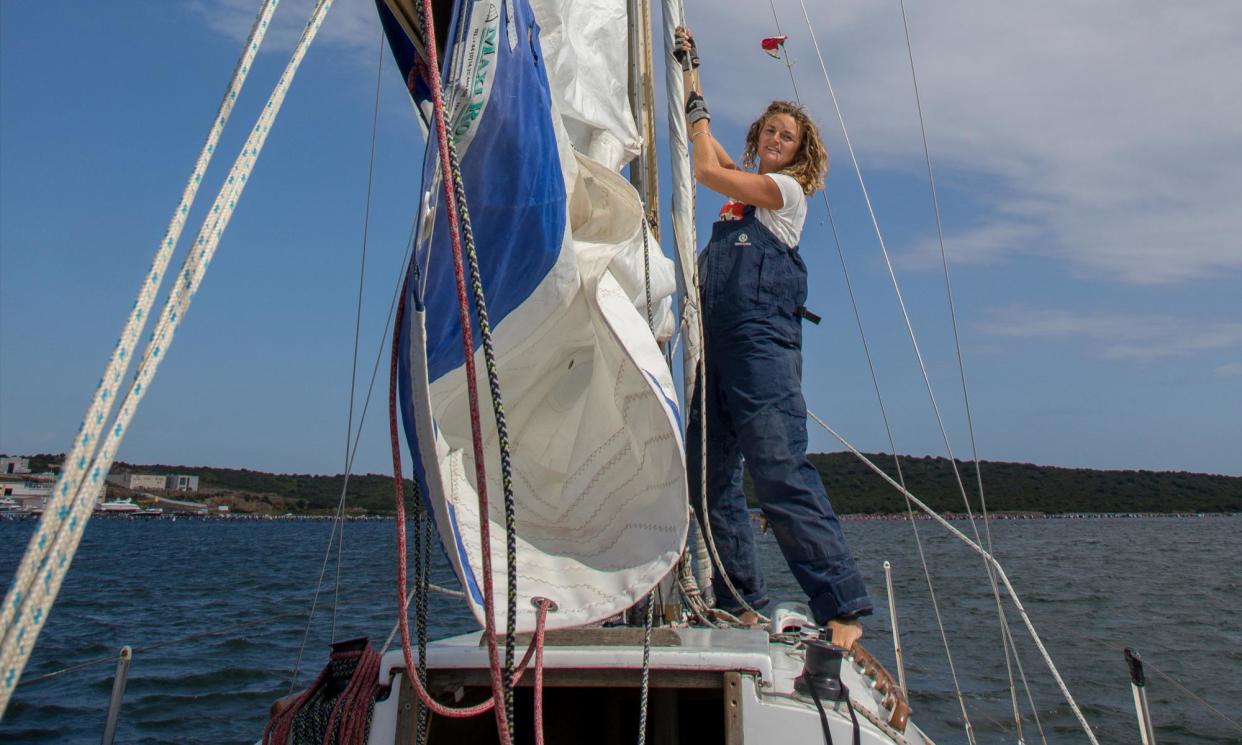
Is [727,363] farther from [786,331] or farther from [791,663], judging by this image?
[791,663]

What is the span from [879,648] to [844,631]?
5.25 metres

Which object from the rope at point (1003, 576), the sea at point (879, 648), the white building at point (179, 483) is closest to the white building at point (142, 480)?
the white building at point (179, 483)

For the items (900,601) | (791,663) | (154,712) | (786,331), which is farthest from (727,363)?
(900,601)

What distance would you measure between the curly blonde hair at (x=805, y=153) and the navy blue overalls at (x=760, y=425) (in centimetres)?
20

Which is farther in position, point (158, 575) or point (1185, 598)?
point (158, 575)

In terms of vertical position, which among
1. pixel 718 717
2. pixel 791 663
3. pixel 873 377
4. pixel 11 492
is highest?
pixel 11 492

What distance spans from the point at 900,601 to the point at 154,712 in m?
8.68

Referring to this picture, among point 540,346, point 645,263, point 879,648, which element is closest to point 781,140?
point 645,263

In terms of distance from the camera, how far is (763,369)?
88.7 inches

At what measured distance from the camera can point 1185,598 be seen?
14.2 m

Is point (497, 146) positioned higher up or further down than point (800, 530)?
higher up

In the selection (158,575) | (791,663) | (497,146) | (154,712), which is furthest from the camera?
(158,575)

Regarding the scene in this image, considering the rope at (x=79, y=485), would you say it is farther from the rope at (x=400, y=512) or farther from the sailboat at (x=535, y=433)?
the rope at (x=400, y=512)

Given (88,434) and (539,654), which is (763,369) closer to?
(539,654)
